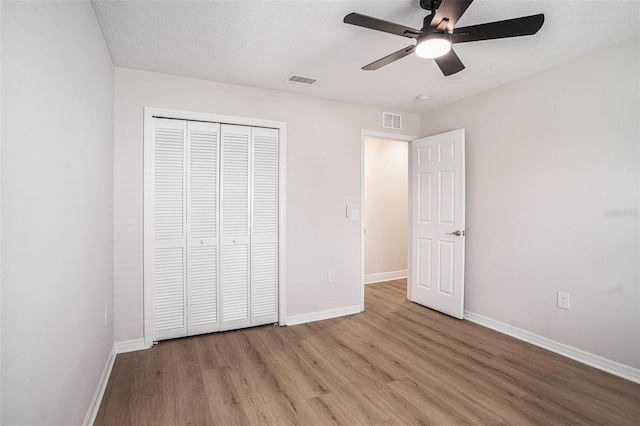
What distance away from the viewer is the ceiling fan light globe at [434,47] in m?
1.84

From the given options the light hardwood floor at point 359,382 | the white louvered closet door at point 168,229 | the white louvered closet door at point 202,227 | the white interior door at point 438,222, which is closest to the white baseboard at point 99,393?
the light hardwood floor at point 359,382

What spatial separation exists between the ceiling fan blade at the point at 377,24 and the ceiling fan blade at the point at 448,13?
4.4 inches

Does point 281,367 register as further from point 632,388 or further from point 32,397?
point 632,388

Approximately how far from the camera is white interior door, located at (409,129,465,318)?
3.61 metres

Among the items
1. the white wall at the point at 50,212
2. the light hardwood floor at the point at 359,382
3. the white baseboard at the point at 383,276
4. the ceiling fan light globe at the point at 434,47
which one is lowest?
the light hardwood floor at the point at 359,382

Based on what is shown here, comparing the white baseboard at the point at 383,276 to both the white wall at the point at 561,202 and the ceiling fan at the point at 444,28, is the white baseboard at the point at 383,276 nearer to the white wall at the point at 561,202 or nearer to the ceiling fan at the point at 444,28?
the white wall at the point at 561,202

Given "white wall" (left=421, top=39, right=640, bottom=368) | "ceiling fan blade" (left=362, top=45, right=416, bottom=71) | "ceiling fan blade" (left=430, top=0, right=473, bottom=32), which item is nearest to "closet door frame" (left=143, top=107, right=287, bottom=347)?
"ceiling fan blade" (left=362, top=45, right=416, bottom=71)

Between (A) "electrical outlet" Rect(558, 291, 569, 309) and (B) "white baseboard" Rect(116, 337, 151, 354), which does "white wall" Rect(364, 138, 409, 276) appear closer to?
(A) "electrical outlet" Rect(558, 291, 569, 309)

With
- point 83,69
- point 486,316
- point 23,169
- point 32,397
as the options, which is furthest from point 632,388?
point 83,69

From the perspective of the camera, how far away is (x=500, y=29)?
1.78 metres

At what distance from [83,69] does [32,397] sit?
1605 mm

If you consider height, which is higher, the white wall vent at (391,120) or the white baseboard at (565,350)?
the white wall vent at (391,120)

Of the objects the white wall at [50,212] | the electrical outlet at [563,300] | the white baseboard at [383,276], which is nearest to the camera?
the white wall at [50,212]

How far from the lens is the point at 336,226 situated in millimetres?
3748
